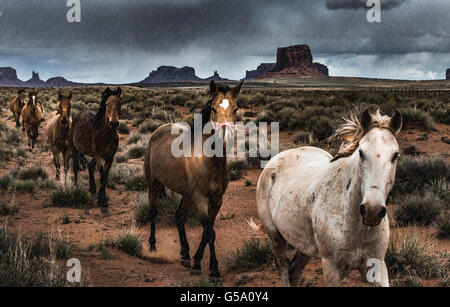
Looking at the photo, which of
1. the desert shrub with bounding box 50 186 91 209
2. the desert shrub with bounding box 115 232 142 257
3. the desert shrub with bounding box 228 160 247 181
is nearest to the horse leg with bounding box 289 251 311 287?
the desert shrub with bounding box 115 232 142 257

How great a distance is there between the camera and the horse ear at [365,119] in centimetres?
303

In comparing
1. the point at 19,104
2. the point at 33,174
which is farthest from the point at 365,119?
the point at 19,104

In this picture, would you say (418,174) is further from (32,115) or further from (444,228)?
(32,115)

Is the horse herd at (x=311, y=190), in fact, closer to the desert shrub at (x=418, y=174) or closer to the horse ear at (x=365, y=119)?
the horse ear at (x=365, y=119)

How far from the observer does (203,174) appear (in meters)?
5.69

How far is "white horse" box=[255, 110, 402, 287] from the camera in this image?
2784 mm

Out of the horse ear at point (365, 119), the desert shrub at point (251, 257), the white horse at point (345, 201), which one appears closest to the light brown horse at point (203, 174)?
the desert shrub at point (251, 257)

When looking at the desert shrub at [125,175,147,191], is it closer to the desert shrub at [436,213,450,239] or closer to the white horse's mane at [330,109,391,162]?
the desert shrub at [436,213,450,239]

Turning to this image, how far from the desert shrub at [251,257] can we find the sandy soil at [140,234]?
118 mm

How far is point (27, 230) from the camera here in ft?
23.2

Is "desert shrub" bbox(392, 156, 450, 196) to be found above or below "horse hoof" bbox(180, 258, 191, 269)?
above

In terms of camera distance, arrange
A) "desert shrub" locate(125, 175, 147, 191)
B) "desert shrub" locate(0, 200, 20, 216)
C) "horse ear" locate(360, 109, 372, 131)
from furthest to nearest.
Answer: "desert shrub" locate(125, 175, 147, 191) < "desert shrub" locate(0, 200, 20, 216) < "horse ear" locate(360, 109, 372, 131)
